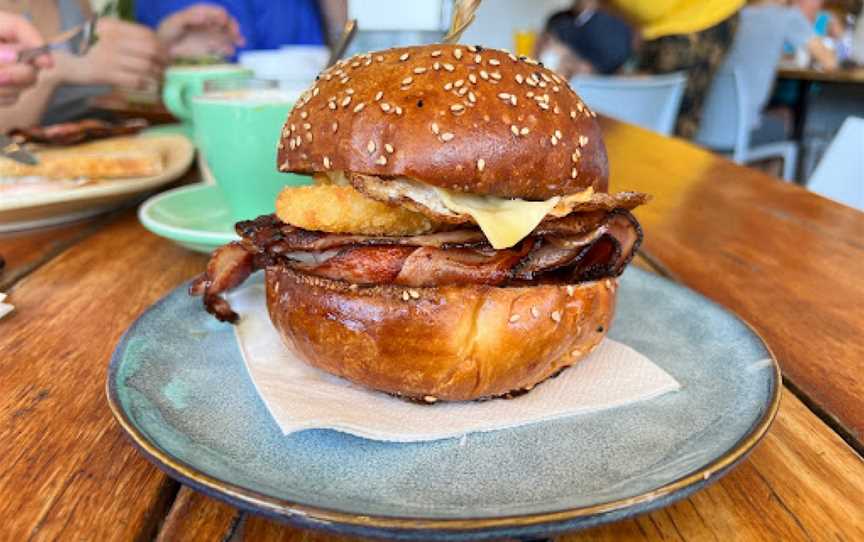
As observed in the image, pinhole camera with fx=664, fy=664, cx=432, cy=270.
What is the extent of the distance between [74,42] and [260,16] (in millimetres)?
2536

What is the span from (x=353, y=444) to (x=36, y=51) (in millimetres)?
1711

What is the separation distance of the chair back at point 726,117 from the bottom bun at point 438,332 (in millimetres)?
5055

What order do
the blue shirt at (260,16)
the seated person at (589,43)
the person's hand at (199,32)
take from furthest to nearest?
the blue shirt at (260,16)
the seated person at (589,43)
the person's hand at (199,32)

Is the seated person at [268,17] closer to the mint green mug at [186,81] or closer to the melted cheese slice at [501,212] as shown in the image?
the mint green mug at [186,81]

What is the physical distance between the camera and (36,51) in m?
1.84

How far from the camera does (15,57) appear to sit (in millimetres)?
1878

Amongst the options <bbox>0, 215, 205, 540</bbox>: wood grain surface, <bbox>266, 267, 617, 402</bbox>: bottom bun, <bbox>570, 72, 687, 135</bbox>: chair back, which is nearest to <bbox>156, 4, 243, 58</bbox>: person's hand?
<bbox>570, 72, 687, 135</bbox>: chair back

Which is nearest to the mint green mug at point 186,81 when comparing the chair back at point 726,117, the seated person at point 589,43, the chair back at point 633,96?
the chair back at point 633,96

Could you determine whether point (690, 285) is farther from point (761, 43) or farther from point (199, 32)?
point (761, 43)

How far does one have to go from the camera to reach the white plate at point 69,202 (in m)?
1.38

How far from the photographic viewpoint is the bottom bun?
794mm

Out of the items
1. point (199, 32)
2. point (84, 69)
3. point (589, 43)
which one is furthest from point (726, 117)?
point (84, 69)

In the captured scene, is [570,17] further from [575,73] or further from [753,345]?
[753,345]

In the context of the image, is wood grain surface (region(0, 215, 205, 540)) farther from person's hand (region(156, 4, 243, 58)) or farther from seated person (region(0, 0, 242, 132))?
person's hand (region(156, 4, 243, 58))
